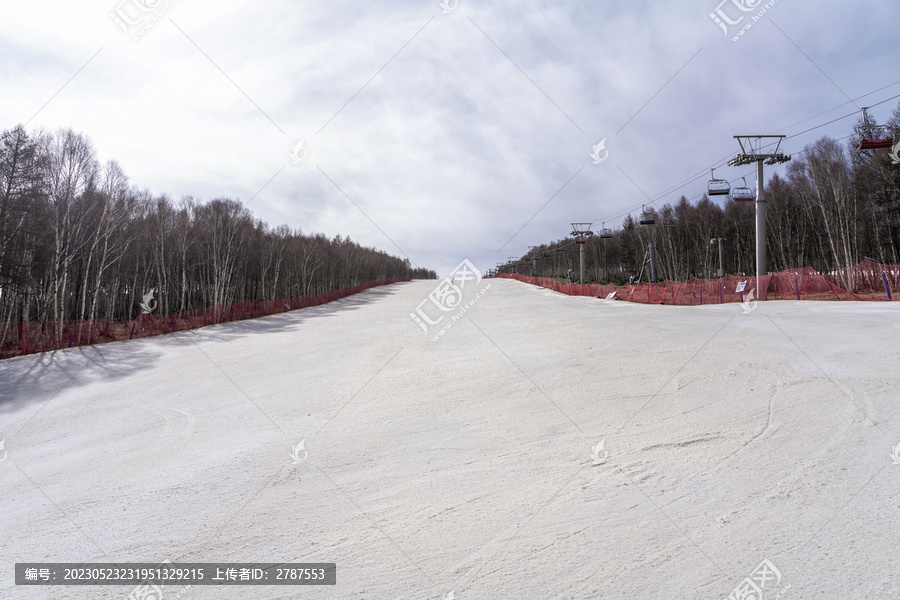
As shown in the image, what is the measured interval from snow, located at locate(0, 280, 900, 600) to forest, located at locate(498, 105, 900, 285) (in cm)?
1735

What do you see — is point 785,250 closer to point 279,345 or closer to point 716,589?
point 279,345

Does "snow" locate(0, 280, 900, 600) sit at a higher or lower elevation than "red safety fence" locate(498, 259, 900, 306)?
lower

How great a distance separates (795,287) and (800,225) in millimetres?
42487

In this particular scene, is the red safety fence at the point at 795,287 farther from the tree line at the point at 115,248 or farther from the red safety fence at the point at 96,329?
the tree line at the point at 115,248

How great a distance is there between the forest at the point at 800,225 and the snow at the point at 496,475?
1735 centimetres

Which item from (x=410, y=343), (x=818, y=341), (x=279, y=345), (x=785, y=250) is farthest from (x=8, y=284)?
(x=785, y=250)

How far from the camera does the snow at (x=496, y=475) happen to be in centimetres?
362

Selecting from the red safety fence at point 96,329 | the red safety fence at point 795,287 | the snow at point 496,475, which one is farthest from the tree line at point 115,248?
the red safety fence at point 795,287

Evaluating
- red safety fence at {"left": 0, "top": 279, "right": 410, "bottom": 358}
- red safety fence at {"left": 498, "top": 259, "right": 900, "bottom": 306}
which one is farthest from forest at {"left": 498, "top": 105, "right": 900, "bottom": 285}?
red safety fence at {"left": 0, "top": 279, "right": 410, "bottom": 358}

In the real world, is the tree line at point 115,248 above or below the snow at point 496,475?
above

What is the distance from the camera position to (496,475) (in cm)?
527

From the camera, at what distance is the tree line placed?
2331cm

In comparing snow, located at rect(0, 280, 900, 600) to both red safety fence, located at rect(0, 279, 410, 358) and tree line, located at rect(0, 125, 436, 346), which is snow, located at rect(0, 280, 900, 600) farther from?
tree line, located at rect(0, 125, 436, 346)

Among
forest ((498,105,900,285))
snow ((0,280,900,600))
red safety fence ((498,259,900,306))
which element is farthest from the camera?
forest ((498,105,900,285))
